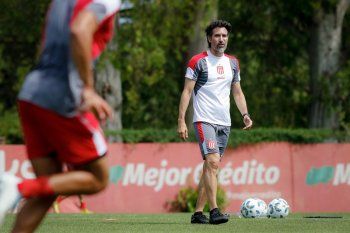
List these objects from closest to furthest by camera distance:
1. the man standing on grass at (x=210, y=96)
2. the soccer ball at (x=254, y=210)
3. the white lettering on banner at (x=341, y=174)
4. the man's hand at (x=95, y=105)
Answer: the man's hand at (x=95, y=105) < the man standing on grass at (x=210, y=96) < the soccer ball at (x=254, y=210) < the white lettering on banner at (x=341, y=174)

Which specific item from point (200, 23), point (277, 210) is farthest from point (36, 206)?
point (200, 23)

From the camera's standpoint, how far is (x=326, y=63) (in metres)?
31.1

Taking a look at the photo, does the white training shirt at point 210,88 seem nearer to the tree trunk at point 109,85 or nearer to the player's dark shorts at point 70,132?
the player's dark shorts at point 70,132

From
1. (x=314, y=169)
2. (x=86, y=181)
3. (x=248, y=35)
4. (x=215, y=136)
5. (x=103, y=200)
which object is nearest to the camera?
(x=86, y=181)

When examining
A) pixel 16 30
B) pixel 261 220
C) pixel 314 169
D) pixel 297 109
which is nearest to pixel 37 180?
pixel 261 220

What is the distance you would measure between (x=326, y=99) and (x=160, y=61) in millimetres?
4883

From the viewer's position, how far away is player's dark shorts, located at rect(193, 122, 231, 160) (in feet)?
40.5

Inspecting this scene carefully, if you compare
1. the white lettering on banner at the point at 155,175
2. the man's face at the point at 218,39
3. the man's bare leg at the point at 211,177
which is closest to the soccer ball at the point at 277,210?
the man's bare leg at the point at 211,177

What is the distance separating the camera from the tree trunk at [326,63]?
30.6 m

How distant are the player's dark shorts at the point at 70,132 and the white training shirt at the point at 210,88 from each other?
5925 millimetres

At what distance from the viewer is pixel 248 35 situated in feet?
116

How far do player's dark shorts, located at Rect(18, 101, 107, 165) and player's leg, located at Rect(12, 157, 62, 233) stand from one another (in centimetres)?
22

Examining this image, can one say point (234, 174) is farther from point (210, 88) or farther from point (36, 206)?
point (36, 206)

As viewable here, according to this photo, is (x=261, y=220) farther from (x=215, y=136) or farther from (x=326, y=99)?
(x=326, y=99)
